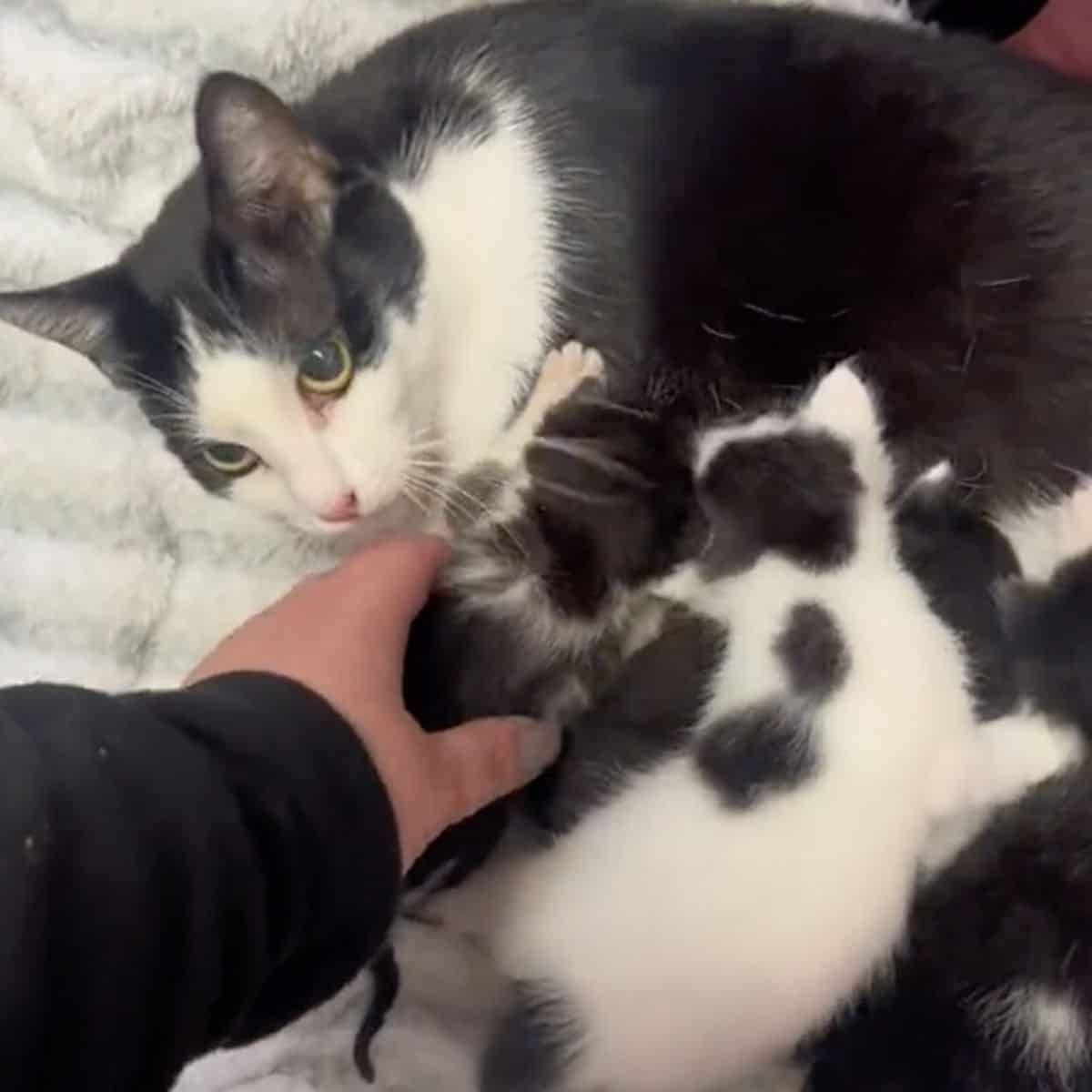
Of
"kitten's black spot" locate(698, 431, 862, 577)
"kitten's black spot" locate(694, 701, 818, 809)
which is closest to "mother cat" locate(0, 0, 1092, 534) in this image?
"kitten's black spot" locate(698, 431, 862, 577)

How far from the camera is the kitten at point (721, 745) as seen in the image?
1.02 m

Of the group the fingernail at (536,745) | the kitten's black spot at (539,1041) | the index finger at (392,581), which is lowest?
the kitten's black spot at (539,1041)

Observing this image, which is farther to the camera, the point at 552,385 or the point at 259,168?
the point at 552,385

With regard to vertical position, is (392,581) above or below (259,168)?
below

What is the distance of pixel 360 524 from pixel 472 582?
11 centimetres

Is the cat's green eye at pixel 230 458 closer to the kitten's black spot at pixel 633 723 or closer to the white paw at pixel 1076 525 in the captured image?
the kitten's black spot at pixel 633 723

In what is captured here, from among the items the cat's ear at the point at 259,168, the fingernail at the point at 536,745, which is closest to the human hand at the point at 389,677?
the fingernail at the point at 536,745

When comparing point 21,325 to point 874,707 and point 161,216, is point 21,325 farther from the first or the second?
point 874,707

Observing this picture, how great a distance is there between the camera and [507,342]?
4.27 feet

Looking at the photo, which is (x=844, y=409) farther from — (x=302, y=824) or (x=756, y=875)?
(x=302, y=824)

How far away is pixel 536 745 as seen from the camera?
43.3 inches

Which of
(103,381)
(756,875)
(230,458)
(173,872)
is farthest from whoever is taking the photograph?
(103,381)

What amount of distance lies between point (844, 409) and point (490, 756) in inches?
12.9

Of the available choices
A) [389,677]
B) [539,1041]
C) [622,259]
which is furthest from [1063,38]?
[539,1041]
